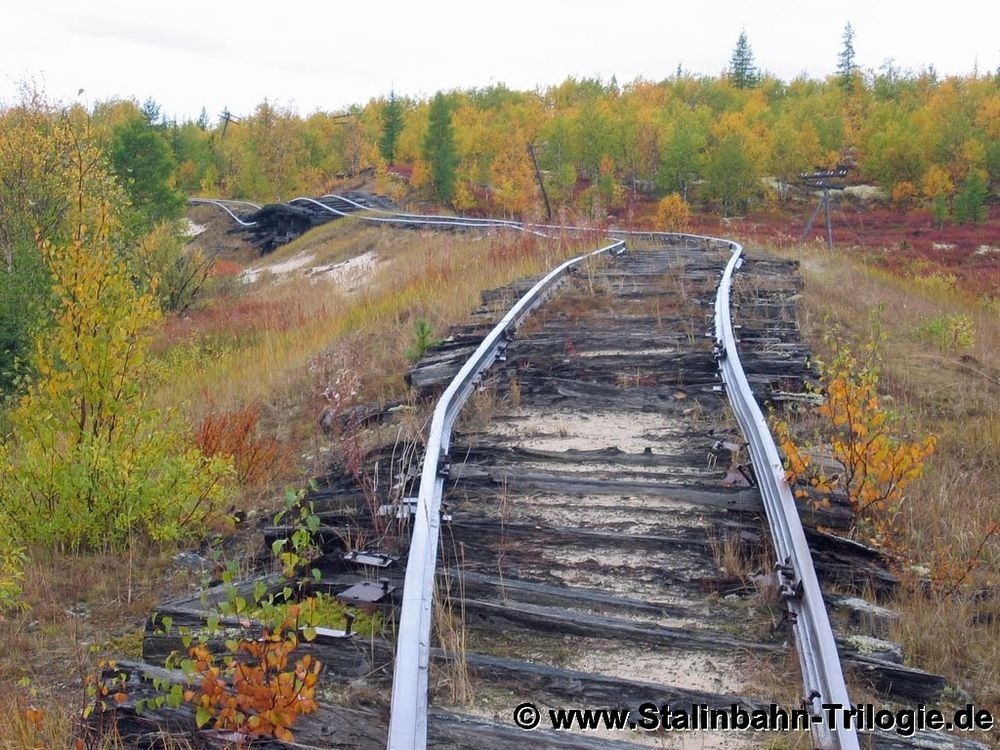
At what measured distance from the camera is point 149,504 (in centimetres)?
474

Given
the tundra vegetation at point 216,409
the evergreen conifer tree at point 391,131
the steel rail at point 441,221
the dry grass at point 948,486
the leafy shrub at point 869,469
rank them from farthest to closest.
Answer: the evergreen conifer tree at point 391,131 → the steel rail at point 441,221 → the leafy shrub at point 869,469 → the tundra vegetation at point 216,409 → the dry grass at point 948,486

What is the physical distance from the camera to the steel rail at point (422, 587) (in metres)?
2.74

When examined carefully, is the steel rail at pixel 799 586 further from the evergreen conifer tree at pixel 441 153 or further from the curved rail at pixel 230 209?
the evergreen conifer tree at pixel 441 153

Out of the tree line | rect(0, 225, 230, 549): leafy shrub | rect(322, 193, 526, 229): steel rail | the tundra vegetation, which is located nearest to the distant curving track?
the tundra vegetation

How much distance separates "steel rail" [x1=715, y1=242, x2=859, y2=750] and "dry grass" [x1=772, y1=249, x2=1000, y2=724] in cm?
43

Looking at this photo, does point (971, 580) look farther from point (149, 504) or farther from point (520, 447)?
point (149, 504)

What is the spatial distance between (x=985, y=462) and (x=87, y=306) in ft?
17.2

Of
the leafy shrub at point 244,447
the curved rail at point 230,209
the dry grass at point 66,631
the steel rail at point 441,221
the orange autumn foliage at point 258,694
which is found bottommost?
the dry grass at point 66,631

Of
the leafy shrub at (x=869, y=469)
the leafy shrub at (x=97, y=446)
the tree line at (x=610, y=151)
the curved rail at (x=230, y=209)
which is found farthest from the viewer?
the tree line at (x=610, y=151)

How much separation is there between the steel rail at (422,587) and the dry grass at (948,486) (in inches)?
72.3

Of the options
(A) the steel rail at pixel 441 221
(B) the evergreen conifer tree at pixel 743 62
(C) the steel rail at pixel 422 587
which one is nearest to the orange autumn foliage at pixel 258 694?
(C) the steel rail at pixel 422 587

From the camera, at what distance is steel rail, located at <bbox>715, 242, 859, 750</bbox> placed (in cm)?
278

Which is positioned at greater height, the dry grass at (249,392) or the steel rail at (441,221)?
the steel rail at (441,221)

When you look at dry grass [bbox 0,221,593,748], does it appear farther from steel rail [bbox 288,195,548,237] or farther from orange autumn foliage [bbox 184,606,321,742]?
steel rail [bbox 288,195,548,237]
